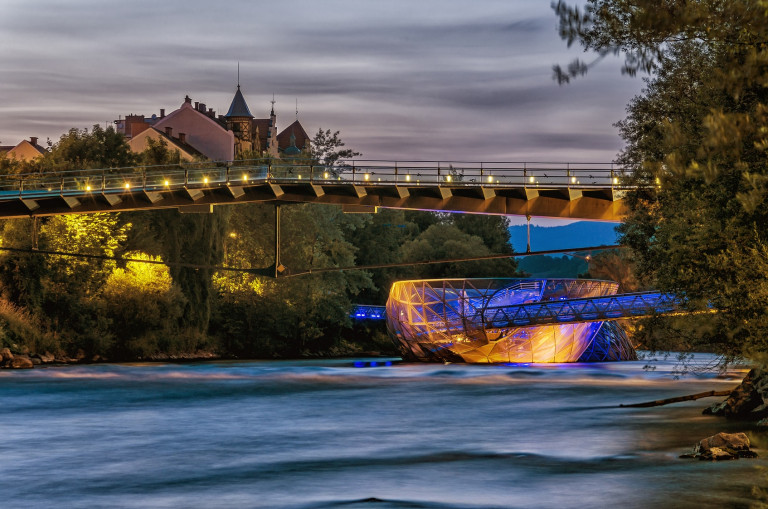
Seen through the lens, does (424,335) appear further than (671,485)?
Yes

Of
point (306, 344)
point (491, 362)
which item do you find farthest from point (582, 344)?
point (306, 344)

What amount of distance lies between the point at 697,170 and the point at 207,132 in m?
118

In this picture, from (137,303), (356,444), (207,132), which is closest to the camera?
(356,444)

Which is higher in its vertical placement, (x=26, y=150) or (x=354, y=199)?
(x=26, y=150)

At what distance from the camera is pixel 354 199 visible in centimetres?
5025

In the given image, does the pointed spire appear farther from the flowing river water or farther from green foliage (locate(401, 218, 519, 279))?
the flowing river water

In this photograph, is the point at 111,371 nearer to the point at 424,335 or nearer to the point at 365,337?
the point at 424,335

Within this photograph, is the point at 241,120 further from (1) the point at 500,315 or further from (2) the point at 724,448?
(2) the point at 724,448

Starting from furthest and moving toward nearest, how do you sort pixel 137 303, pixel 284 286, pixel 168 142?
1. pixel 168 142
2. pixel 284 286
3. pixel 137 303

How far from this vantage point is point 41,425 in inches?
1284

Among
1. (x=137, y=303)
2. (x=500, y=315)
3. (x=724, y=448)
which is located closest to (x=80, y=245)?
(x=137, y=303)

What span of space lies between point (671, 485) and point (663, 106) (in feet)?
42.8

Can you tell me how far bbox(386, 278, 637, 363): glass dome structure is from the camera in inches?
2623

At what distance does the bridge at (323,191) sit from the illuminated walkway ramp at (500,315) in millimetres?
17282
